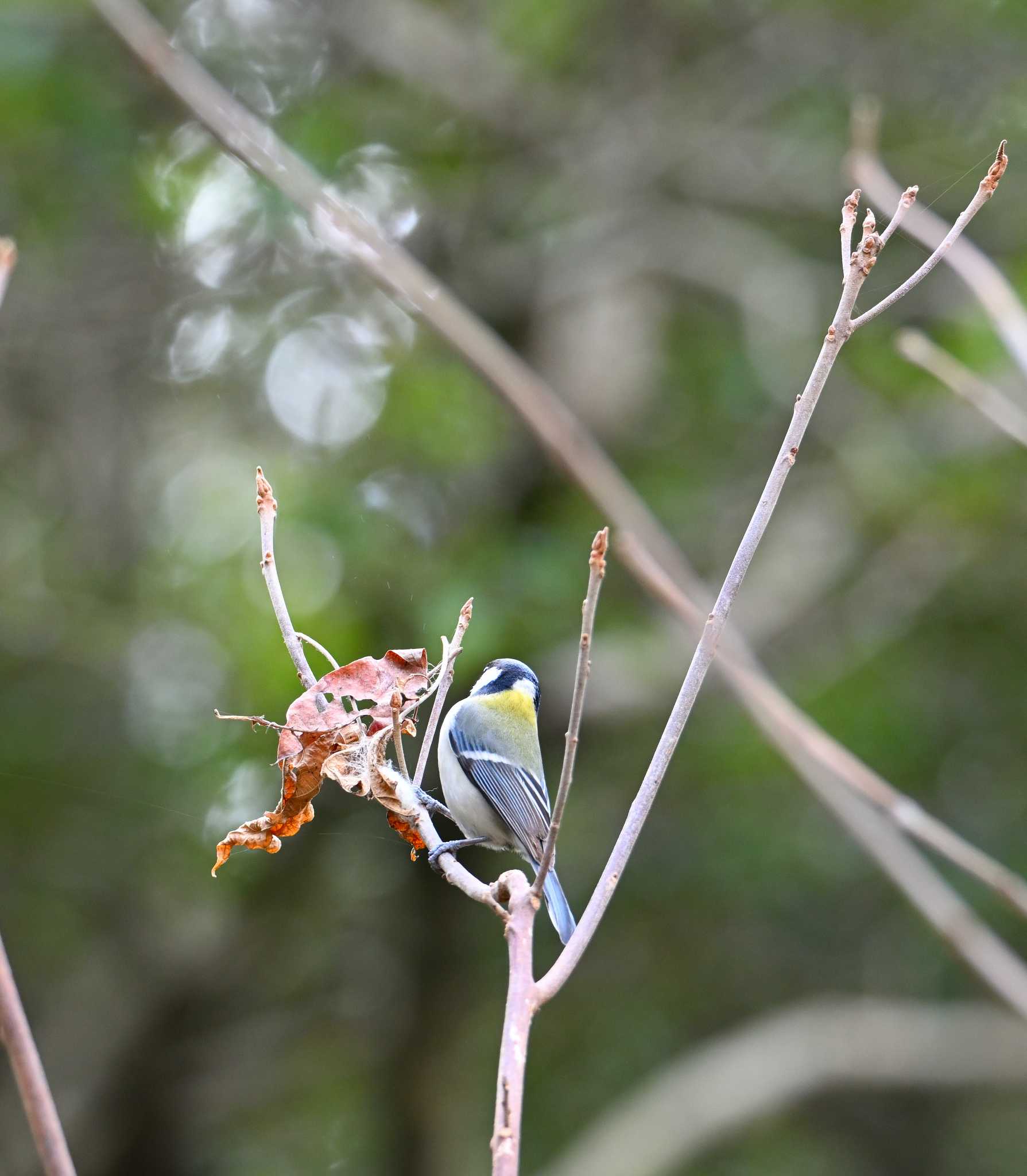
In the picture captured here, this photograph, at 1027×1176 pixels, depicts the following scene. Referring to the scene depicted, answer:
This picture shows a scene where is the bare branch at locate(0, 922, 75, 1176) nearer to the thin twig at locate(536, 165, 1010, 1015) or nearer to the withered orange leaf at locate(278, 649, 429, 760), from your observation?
the thin twig at locate(536, 165, 1010, 1015)

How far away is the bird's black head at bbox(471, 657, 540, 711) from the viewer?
8.17 ft

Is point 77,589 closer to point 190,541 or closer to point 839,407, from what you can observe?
point 190,541

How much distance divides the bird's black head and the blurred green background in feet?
5.82

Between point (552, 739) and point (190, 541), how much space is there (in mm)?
1760

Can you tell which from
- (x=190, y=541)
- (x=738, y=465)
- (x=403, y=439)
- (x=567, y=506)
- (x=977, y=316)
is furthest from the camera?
(x=738, y=465)

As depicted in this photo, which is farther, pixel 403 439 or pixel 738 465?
pixel 738 465

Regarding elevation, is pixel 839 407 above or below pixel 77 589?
below

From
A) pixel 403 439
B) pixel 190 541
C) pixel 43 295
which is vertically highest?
pixel 43 295

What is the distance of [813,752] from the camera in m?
1.49

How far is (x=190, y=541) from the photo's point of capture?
17.0 ft

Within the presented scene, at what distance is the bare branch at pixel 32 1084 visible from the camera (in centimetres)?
70

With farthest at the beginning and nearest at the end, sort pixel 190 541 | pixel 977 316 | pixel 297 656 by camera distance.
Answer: pixel 190 541 < pixel 977 316 < pixel 297 656

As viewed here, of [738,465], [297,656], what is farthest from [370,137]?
[297,656]

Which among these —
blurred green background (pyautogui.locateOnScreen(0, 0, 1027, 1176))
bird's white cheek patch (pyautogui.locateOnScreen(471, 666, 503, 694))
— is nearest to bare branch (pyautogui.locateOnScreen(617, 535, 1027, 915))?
bird's white cheek patch (pyautogui.locateOnScreen(471, 666, 503, 694))
